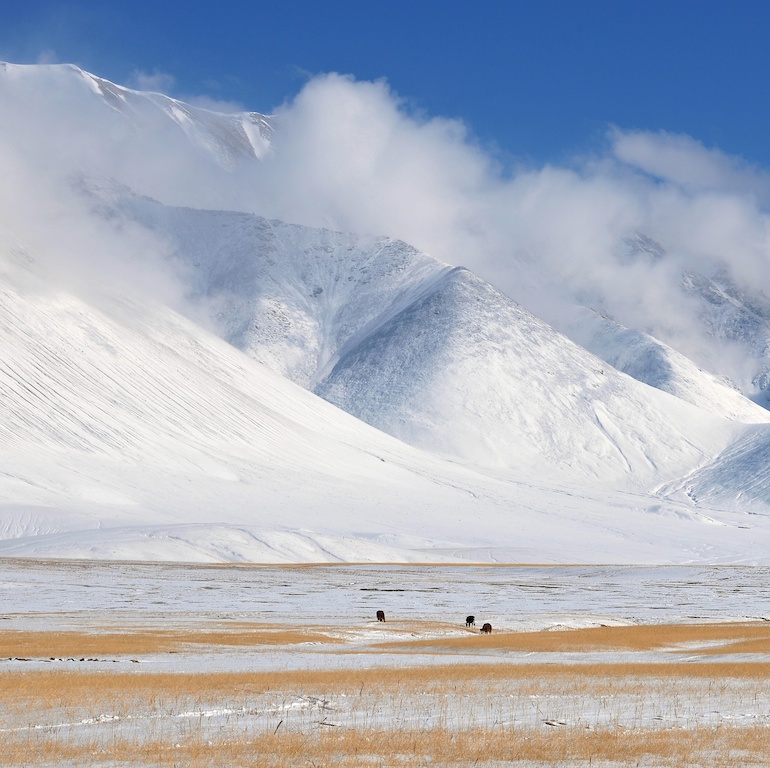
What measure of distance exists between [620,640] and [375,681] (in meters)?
19.2

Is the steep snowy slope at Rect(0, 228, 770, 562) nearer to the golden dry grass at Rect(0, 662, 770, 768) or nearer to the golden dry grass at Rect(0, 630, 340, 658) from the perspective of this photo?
the golden dry grass at Rect(0, 630, 340, 658)

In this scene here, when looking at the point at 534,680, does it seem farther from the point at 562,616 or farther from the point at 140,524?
the point at 140,524

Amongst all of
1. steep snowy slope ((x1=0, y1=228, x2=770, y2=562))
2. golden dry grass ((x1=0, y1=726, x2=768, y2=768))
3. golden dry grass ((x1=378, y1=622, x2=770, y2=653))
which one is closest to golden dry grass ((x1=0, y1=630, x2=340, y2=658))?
golden dry grass ((x1=378, y1=622, x2=770, y2=653))

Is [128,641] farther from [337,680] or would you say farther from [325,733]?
[325,733]

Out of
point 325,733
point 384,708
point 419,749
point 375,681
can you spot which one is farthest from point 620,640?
point 419,749

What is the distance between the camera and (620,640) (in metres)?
45.0

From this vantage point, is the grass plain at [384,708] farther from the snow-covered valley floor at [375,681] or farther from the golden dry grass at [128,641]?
the golden dry grass at [128,641]

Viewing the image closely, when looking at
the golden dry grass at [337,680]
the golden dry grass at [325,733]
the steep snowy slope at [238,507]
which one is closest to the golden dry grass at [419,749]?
the golden dry grass at [325,733]

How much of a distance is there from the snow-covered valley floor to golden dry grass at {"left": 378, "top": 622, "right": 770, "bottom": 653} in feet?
0.51

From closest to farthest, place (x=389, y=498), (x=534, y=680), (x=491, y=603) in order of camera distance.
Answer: (x=534, y=680), (x=491, y=603), (x=389, y=498)

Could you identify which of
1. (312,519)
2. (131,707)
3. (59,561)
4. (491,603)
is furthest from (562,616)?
(312,519)

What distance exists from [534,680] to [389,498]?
145564mm

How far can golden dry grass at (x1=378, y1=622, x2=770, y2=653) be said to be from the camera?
4162 cm

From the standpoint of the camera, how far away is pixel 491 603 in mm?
69125
